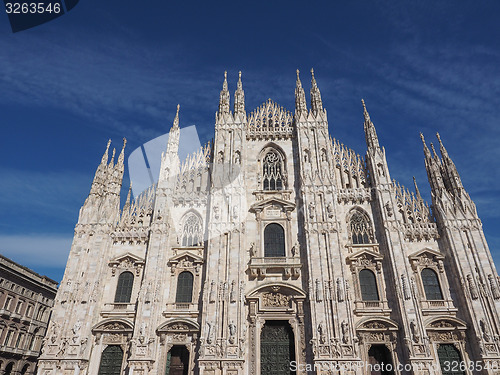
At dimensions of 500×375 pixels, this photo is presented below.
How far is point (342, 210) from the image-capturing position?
27906 mm

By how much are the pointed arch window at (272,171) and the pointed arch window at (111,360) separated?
627 inches

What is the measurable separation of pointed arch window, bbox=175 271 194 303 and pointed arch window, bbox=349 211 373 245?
12373 millimetres

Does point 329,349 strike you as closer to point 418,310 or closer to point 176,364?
point 418,310

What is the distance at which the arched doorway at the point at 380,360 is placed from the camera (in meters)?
22.5

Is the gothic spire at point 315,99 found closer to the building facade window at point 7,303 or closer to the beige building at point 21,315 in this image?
the beige building at point 21,315

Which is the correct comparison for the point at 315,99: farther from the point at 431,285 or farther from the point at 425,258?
the point at 431,285

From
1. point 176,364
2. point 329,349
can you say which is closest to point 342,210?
point 329,349

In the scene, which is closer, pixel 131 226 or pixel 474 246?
pixel 474 246

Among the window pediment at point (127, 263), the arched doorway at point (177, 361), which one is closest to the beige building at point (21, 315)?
the window pediment at point (127, 263)

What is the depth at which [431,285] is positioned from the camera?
24.8 meters

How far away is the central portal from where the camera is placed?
2311cm

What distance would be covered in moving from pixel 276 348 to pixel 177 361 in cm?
657

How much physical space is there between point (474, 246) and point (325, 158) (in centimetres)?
1216

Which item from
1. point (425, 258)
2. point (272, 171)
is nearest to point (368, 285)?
point (425, 258)
